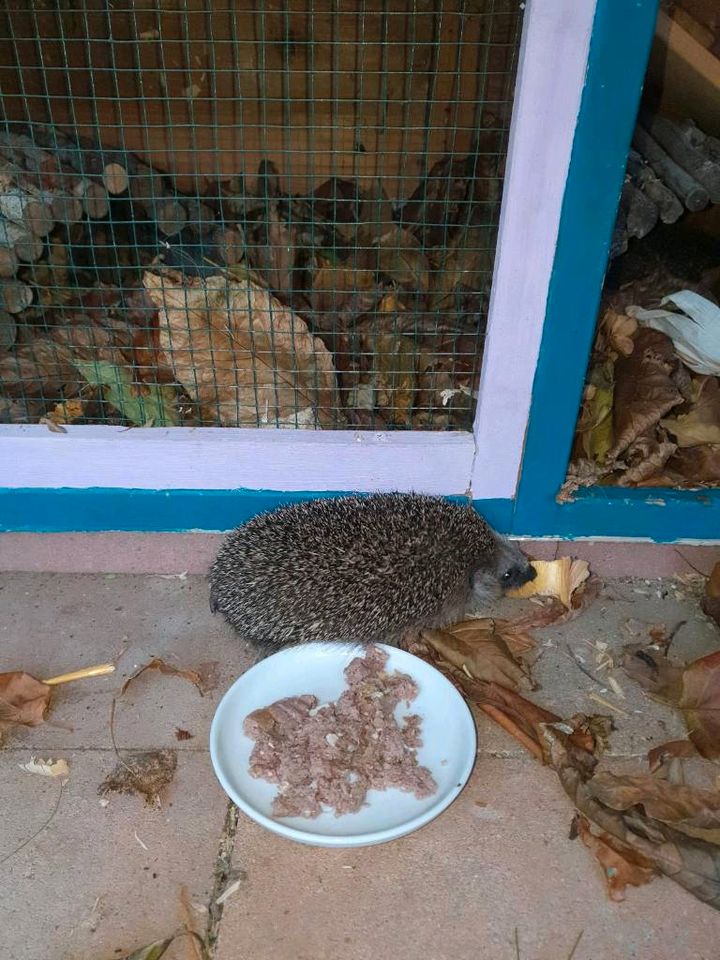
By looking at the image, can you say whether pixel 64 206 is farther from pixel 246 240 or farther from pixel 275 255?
pixel 275 255

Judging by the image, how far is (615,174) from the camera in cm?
290

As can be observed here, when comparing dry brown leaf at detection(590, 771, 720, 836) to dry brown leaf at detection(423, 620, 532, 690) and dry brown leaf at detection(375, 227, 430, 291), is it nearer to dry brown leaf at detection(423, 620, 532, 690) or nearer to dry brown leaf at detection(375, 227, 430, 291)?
dry brown leaf at detection(423, 620, 532, 690)

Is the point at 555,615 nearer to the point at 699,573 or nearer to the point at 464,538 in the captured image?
the point at 464,538

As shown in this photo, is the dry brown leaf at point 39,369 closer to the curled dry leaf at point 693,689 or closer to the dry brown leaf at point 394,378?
the dry brown leaf at point 394,378

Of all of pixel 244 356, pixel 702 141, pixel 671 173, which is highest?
pixel 702 141

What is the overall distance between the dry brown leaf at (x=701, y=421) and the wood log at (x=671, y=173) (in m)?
0.92

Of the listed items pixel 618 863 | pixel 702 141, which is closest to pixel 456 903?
pixel 618 863

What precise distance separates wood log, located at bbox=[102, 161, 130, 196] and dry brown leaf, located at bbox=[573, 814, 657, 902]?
365 centimetres

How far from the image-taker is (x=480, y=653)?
3.34 m

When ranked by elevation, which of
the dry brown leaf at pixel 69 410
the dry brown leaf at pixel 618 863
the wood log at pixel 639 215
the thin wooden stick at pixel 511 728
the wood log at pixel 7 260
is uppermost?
the wood log at pixel 639 215

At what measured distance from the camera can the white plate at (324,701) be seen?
256 cm

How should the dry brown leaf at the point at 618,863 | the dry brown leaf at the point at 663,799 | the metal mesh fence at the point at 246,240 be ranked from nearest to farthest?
the dry brown leaf at the point at 618,863 < the dry brown leaf at the point at 663,799 < the metal mesh fence at the point at 246,240

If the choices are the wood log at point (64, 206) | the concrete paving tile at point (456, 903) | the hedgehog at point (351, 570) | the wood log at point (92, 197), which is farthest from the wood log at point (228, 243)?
the concrete paving tile at point (456, 903)

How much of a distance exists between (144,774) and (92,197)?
2810mm
